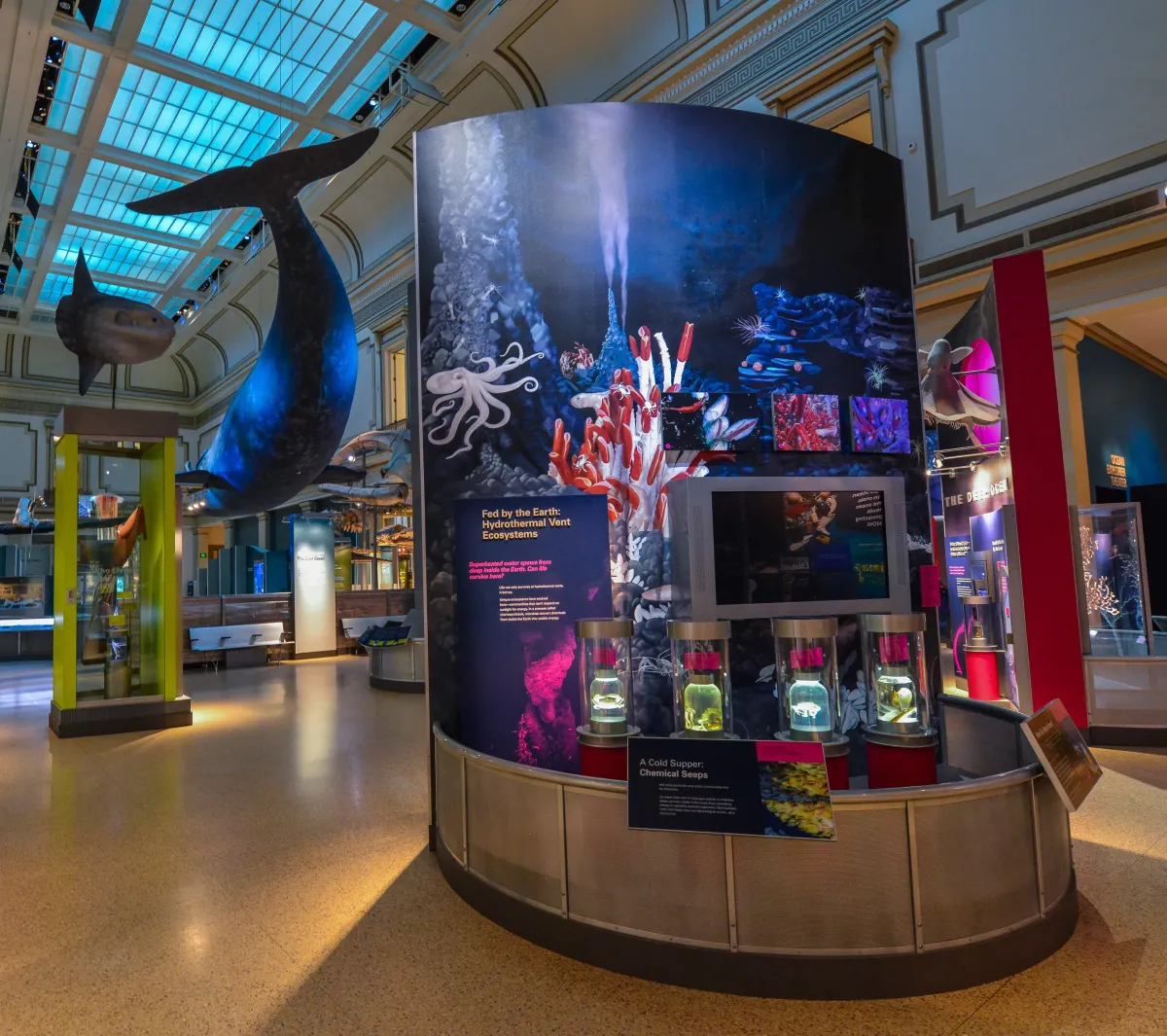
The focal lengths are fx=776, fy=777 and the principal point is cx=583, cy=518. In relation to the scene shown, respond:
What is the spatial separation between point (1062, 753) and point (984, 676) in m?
4.69

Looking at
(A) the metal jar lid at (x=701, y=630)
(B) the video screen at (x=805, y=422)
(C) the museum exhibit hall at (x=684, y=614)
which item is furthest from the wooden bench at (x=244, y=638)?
(A) the metal jar lid at (x=701, y=630)

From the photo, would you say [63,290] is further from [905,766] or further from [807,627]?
[905,766]

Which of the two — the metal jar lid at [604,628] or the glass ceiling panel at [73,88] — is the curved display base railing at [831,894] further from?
the glass ceiling panel at [73,88]

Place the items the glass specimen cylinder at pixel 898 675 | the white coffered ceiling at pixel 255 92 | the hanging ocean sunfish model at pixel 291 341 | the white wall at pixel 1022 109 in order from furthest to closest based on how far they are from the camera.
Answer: the white coffered ceiling at pixel 255 92
the white wall at pixel 1022 109
the hanging ocean sunfish model at pixel 291 341
the glass specimen cylinder at pixel 898 675

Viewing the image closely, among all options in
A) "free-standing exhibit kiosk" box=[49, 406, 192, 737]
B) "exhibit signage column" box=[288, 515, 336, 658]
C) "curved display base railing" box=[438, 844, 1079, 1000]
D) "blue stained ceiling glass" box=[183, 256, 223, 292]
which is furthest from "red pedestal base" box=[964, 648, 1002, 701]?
"blue stained ceiling glass" box=[183, 256, 223, 292]

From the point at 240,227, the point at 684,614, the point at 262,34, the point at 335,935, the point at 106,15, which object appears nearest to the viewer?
the point at 335,935

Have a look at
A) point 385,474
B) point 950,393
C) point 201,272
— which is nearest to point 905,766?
point 950,393

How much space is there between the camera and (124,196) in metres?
15.3

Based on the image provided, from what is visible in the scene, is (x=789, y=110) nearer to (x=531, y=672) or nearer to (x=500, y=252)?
(x=500, y=252)

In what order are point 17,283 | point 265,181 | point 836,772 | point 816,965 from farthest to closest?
point 17,283
point 265,181
point 836,772
point 816,965

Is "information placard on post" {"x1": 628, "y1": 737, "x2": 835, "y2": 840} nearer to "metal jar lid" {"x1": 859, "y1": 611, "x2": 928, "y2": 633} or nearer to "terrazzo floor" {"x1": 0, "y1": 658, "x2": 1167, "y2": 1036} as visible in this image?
"terrazzo floor" {"x1": 0, "y1": 658, "x2": 1167, "y2": 1036}

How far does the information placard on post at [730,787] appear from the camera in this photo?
2.30 meters

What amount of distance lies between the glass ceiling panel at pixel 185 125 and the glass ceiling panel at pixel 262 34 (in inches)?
30.4

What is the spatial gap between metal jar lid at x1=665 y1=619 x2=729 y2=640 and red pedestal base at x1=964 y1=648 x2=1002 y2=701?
5041 millimetres
